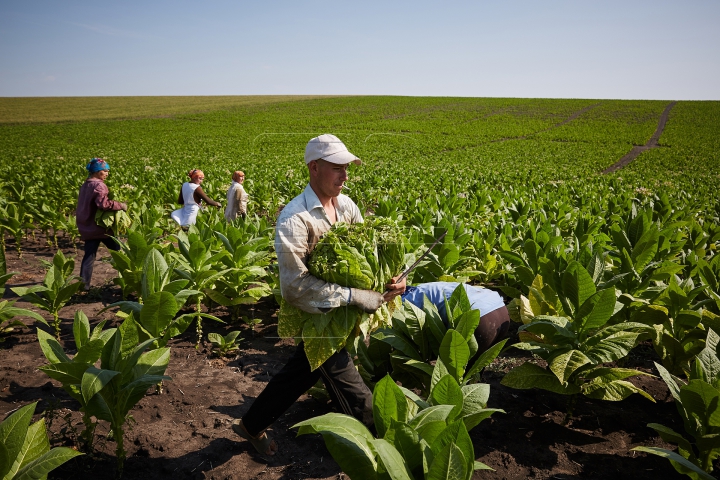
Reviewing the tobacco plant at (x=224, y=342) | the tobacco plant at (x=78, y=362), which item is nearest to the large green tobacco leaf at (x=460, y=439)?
the tobacco plant at (x=78, y=362)

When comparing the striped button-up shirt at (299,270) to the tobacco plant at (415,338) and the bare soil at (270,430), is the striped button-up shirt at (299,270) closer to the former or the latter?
the tobacco plant at (415,338)

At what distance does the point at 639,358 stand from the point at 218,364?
3.77m

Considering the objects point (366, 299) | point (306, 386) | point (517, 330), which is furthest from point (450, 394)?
point (517, 330)

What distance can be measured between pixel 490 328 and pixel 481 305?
0.55 ft

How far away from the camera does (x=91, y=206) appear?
18.9 feet

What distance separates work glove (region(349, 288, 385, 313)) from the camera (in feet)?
8.00

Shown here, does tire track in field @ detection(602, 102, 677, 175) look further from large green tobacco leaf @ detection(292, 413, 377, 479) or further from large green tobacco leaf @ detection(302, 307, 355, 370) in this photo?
large green tobacco leaf @ detection(292, 413, 377, 479)

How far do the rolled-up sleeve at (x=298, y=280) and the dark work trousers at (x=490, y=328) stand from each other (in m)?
1.11

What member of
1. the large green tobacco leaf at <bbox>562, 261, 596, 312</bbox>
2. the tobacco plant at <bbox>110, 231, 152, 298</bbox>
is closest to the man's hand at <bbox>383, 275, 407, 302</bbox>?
the large green tobacco leaf at <bbox>562, 261, 596, 312</bbox>

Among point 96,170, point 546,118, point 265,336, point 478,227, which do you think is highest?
point 546,118

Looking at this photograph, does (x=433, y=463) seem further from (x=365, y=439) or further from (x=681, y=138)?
(x=681, y=138)

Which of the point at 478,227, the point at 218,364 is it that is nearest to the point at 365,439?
the point at 218,364

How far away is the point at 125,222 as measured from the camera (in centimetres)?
598

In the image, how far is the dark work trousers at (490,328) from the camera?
3.02 metres
